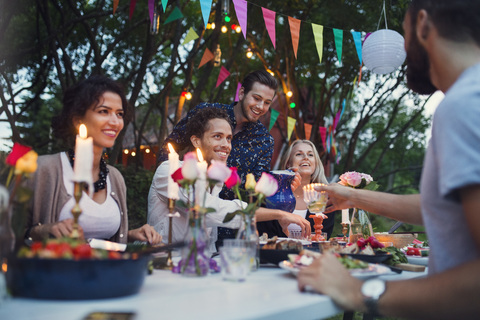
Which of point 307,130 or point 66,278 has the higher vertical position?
point 307,130

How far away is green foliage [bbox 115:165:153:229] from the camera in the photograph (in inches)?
358

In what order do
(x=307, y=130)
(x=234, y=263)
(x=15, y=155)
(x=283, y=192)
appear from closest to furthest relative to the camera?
(x=15, y=155) < (x=234, y=263) < (x=283, y=192) < (x=307, y=130)

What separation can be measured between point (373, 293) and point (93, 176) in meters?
1.91

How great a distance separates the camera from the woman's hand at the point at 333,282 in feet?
4.64

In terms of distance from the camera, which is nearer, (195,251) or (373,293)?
(373,293)

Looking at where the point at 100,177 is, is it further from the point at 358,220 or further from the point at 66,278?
the point at 358,220

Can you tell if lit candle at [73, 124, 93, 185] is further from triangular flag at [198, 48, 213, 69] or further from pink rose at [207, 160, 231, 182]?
triangular flag at [198, 48, 213, 69]

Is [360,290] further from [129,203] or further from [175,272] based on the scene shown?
[129,203]

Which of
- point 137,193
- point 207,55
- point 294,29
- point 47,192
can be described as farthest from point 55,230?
point 137,193

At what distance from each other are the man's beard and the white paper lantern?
3240 millimetres

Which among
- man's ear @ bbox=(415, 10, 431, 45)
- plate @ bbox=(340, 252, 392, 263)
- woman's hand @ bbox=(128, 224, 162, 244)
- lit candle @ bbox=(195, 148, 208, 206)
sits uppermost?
man's ear @ bbox=(415, 10, 431, 45)

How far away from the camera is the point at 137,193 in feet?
30.9

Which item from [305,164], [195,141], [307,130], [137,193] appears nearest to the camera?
[195,141]

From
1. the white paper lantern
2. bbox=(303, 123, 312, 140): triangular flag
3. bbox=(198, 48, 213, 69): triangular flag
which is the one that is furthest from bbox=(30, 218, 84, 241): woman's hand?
bbox=(303, 123, 312, 140): triangular flag
